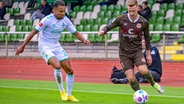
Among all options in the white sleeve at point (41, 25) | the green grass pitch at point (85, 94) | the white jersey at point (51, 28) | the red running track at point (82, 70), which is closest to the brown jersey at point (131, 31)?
the white jersey at point (51, 28)

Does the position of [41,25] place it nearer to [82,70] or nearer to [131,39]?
[131,39]

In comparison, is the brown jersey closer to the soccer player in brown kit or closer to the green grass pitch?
the soccer player in brown kit

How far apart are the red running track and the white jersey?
19.9 ft

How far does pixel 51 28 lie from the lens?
13.5m

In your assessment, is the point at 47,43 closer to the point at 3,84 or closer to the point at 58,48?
the point at 58,48

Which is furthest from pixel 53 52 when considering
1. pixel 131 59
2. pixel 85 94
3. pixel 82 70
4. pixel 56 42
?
pixel 82 70

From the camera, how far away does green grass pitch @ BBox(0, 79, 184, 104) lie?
13.5 meters

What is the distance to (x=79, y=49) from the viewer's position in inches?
1113

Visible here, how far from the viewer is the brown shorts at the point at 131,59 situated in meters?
12.8

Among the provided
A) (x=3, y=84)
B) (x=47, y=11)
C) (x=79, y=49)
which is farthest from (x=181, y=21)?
(x=3, y=84)

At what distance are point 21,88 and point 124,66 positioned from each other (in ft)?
17.1

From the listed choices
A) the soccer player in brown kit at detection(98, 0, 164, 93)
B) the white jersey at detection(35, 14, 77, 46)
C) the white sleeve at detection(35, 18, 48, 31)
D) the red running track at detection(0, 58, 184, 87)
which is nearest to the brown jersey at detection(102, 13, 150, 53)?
the soccer player in brown kit at detection(98, 0, 164, 93)

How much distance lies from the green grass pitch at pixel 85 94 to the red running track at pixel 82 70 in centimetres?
232

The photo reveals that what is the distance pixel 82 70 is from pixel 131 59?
11927 millimetres
